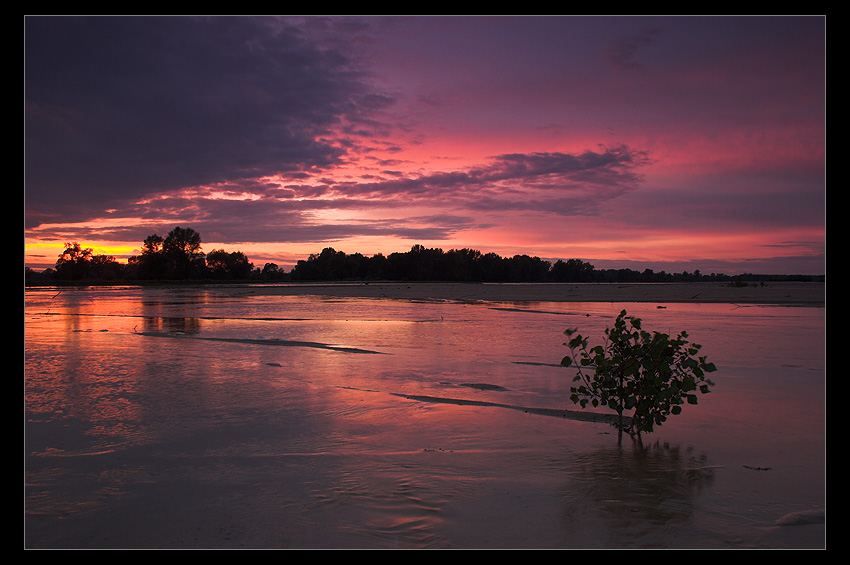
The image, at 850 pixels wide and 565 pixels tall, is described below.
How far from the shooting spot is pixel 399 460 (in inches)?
204

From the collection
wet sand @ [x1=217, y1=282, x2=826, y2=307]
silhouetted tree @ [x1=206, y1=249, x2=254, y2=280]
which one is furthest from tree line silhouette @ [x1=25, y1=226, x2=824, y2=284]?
wet sand @ [x1=217, y1=282, x2=826, y2=307]

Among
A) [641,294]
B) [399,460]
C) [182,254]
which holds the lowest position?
[399,460]

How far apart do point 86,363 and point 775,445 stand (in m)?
12.4

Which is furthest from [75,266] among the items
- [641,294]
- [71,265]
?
[641,294]

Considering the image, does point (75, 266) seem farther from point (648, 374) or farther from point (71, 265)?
point (648, 374)

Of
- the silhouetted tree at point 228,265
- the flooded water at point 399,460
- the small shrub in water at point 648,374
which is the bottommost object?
the flooded water at point 399,460

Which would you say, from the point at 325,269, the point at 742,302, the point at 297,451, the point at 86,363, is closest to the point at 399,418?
the point at 297,451

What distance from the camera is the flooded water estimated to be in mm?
3795

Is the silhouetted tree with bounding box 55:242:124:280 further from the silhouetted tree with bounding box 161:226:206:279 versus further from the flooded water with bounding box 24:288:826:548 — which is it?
the flooded water with bounding box 24:288:826:548

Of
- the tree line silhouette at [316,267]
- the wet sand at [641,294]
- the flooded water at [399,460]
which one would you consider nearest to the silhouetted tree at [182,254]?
the tree line silhouette at [316,267]

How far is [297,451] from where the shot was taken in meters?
5.44

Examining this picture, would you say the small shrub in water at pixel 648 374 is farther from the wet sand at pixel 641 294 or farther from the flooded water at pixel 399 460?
the wet sand at pixel 641 294

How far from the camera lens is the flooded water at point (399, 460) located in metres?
3.79

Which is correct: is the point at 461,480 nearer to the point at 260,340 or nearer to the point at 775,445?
the point at 775,445
